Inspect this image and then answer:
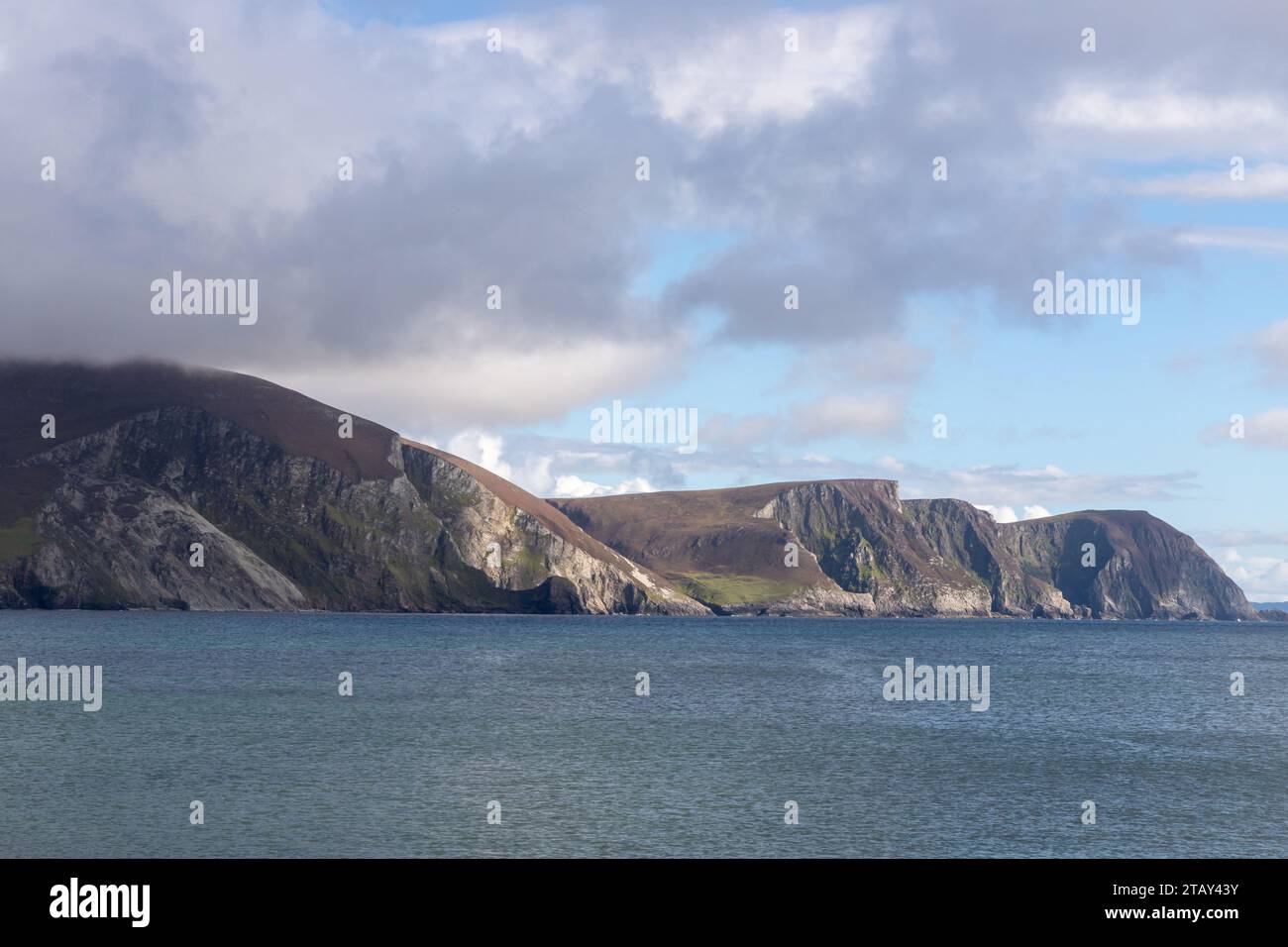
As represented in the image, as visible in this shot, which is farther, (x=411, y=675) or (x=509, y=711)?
(x=411, y=675)

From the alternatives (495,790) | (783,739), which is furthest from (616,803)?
(783,739)
